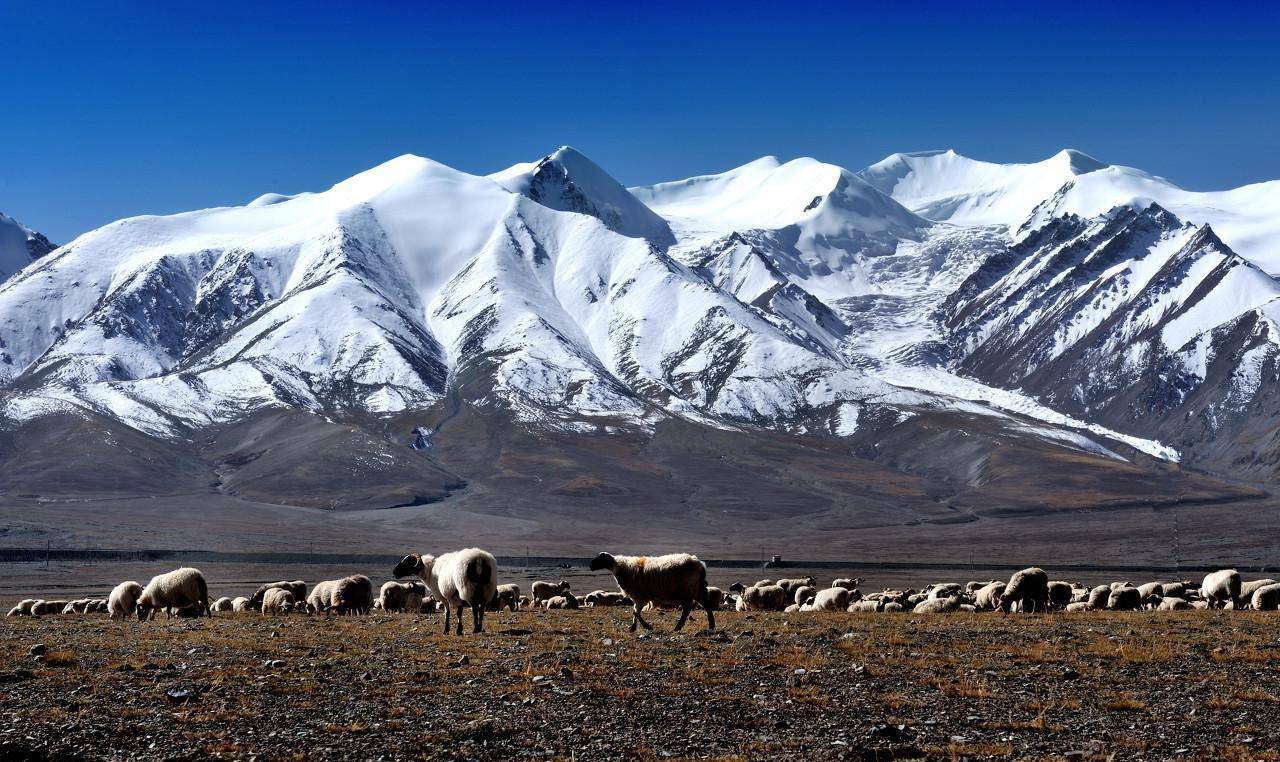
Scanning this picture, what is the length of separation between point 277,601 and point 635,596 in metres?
23.9

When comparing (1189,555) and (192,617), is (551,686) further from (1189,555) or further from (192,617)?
(1189,555)

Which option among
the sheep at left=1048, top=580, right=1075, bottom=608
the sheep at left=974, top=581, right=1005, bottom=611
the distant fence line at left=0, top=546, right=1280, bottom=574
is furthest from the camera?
the distant fence line at left=0, top=546, right=1280, bottom=574

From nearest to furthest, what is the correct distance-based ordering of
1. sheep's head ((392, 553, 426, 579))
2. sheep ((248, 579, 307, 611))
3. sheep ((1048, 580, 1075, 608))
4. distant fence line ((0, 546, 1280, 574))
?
sheep's head ((392, 553, 426, 579)) < sheep ((1048, 580, 1075, 608)) < sheep ((248, 579, 307, 611)) < distant fence line ((0, 546, 1280, 574))

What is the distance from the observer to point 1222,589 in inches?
2019

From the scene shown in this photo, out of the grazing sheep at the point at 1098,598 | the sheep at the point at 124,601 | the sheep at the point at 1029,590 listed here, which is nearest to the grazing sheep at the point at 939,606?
the sheep at the point at 1029,590

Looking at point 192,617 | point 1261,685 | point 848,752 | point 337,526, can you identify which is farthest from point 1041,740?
point 337,526

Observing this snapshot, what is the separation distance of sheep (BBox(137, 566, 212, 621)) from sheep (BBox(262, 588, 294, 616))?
6.98 m

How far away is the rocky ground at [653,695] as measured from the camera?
1656 cm

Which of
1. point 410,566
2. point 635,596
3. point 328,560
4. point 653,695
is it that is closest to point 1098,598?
point 635,596

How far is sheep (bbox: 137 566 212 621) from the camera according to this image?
135ft

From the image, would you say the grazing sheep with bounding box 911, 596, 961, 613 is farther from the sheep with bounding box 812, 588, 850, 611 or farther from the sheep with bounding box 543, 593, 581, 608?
the sheep with bounding box 543, 593, 581, 608

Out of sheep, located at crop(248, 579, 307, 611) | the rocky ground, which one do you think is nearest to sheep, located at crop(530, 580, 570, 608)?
sheep, located at crop(248, 579, 307, 611)

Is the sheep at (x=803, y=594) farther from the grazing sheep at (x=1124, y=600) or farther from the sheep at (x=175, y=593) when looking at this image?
the sheep at (x=175, y=593)

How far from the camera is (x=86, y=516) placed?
7411 inches
